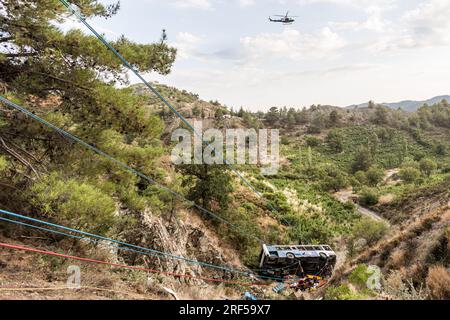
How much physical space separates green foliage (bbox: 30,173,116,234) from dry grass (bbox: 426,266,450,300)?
7974 mm

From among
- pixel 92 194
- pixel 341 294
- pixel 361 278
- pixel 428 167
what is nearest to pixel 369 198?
pixel 428 167

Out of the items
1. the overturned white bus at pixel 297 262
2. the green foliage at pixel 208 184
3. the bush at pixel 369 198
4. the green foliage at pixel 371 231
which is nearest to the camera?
the overturned white bus at pixel 297 262

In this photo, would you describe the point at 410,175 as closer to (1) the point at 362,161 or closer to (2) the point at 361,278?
(1) the point at 362,161

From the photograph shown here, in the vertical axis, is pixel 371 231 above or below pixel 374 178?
below

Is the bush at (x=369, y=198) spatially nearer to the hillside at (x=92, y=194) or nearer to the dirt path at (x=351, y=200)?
the dirt path at (x=351, y=200)

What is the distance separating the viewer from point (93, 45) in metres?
7.43

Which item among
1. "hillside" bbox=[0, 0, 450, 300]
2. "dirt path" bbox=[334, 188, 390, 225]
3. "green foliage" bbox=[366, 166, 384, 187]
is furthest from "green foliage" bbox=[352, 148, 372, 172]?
"hillside" bbox=[0, 0, 450, 300]

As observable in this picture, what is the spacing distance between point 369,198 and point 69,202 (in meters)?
38.8

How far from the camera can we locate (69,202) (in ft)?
20.0

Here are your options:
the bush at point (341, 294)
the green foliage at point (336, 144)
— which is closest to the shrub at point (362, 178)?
the green foliage at point (336, 144)

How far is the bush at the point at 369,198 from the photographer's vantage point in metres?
36.9

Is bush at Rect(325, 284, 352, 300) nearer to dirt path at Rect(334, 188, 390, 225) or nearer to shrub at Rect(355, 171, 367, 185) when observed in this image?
dirt path at Rect(334, 188, 390, 225)

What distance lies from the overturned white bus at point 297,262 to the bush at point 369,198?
24.0m
